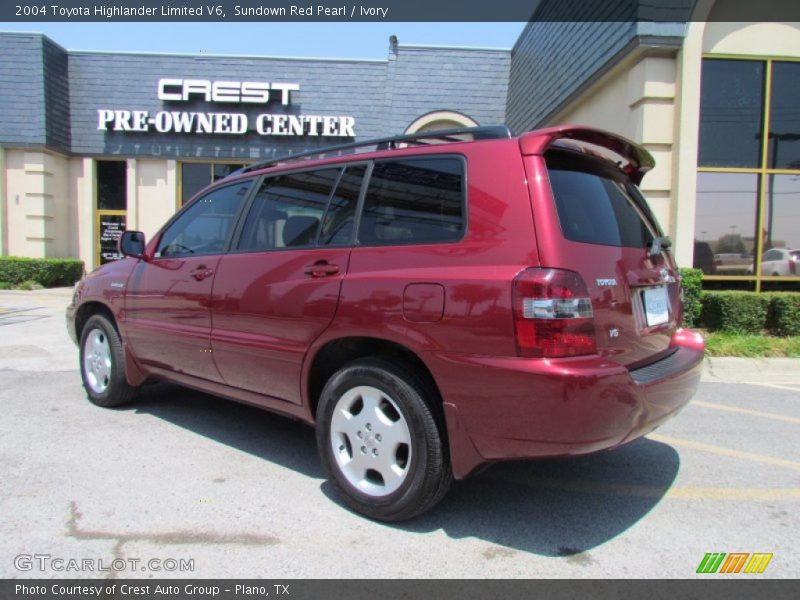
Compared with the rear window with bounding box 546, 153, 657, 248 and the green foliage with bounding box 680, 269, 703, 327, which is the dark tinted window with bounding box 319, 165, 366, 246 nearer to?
the rear window with bounding box 546, 153, 657, 248

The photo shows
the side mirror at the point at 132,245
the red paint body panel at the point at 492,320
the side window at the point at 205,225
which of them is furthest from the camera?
the side mirror at the point at 132,245

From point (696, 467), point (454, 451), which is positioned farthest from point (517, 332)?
point (696, 467)

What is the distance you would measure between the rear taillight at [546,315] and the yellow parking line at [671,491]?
1333 mm

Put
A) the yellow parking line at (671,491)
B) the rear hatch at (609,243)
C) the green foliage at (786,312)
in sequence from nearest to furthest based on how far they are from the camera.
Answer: the rear hatch at (609,243) → the yellow parking line at (671,491) → the green foliage at (786,312)

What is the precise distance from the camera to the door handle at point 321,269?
3.12 m

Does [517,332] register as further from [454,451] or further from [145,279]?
[145,279]

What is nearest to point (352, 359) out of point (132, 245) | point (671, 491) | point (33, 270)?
point (671, 491)

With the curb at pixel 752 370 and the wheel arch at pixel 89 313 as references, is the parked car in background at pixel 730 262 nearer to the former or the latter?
the curb at pixel 752 370

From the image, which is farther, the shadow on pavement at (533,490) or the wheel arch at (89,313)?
the wheel arch at (89,313)

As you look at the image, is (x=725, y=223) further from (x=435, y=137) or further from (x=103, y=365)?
(x=103, y=365)

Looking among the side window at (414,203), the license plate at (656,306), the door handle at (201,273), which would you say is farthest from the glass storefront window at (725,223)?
the door handle at (201,273)

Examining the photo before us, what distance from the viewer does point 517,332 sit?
8.05 ft
